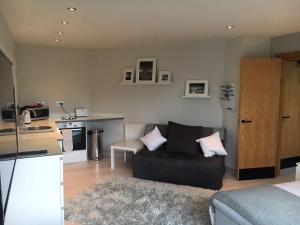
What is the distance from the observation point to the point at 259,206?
2.16 m

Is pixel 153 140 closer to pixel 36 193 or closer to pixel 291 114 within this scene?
pixel 36 193

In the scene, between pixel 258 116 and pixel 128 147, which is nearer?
pixel 258 116

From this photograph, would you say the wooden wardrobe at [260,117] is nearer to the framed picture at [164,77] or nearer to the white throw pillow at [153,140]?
the white throw pillow at [153,140]

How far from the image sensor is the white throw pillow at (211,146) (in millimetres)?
4320

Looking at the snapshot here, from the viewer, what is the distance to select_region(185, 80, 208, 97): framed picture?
4984 millimetres

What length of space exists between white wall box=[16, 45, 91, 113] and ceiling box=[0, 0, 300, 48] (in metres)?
0.78

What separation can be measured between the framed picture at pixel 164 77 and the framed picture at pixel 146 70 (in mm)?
127

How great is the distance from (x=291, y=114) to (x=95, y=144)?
3865 mm

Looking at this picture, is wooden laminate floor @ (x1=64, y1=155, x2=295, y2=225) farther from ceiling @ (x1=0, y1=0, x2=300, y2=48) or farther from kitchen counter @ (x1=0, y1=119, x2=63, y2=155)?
ceiling @ (x1=0, y1=0, x2=300, y2=48)

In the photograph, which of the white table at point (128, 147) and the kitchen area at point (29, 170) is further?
the white table at point (128, 147)

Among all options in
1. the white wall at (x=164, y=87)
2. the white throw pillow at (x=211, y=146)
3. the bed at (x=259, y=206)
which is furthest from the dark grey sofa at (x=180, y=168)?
the bed at (x=259, y=206)

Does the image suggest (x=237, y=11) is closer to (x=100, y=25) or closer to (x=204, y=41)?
(x=100, y=25)

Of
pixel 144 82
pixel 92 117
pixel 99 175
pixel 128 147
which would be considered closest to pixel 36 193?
pixel 99 175

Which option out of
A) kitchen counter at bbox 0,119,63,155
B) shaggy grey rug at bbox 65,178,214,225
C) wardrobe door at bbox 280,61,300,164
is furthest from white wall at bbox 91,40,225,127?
kitchen counter at bbox 0,119,63,155
